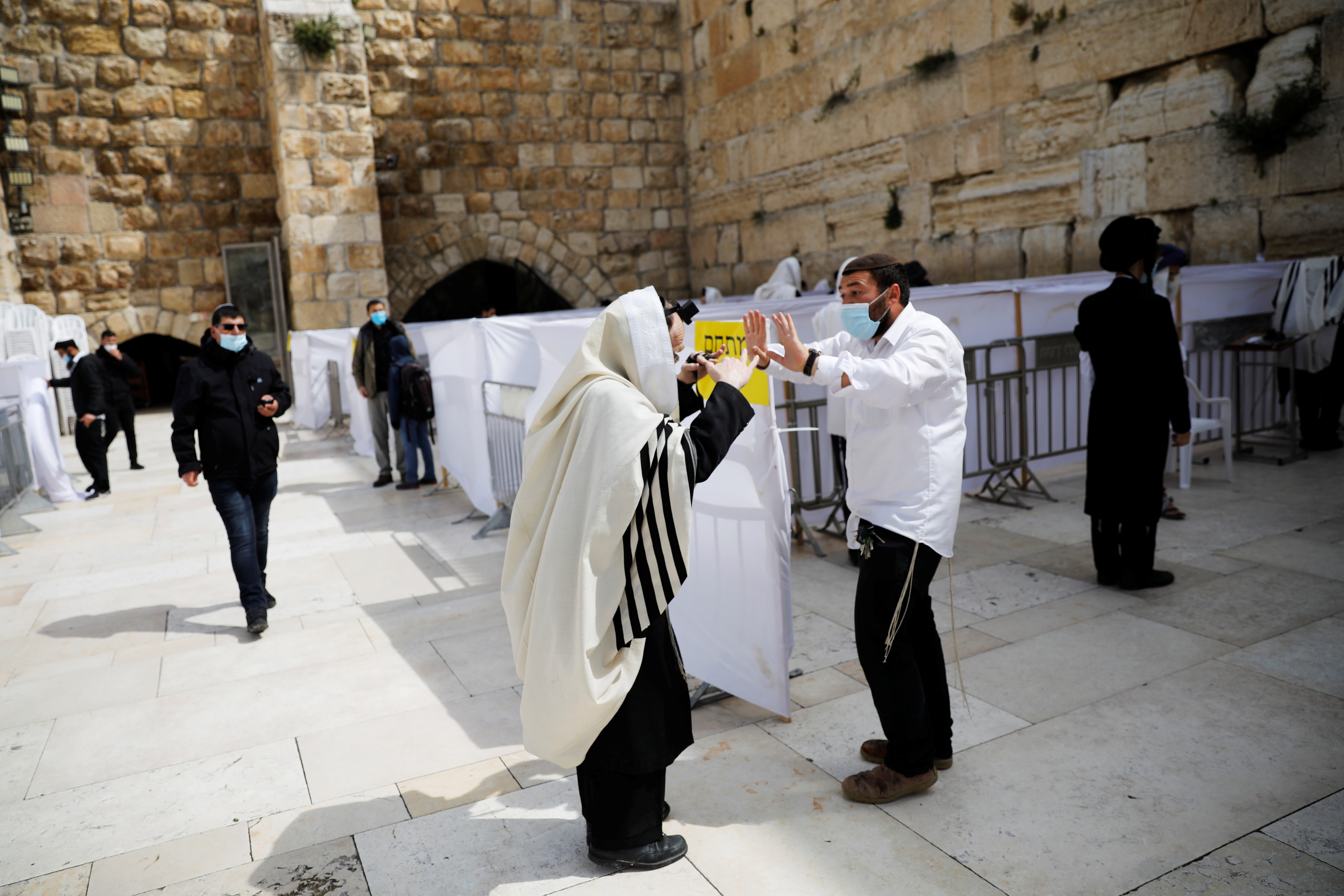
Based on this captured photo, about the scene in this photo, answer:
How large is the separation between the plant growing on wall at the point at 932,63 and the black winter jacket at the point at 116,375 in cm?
901

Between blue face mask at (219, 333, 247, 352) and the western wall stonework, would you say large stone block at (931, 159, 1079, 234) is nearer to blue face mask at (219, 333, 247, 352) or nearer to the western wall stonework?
the western wall stonework

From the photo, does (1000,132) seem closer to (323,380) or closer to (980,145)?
(980,145)

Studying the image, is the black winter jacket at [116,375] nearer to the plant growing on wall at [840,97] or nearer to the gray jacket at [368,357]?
the gray jacket at [368,357]

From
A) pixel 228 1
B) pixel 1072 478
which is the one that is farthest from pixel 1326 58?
pixel 228 1

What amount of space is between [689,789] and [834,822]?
49 cm

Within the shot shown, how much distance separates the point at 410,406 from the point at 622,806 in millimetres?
5902

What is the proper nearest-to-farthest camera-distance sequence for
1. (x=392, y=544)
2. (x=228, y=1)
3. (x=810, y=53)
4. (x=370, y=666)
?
(x=370, y=666)
(x=392, y=544)
(x=810, y=53)
(x=228, y=1)

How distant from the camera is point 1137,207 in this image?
8312 millimetres

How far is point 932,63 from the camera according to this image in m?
10.1

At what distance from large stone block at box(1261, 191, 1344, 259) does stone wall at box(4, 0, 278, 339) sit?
1278 centimetres

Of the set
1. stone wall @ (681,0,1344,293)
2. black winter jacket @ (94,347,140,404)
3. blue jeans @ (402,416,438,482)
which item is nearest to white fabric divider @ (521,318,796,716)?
blue jeans @ (402,416,438,482)

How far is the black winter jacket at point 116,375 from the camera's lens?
29.3 feet

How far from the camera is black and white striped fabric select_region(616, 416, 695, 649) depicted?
7.55ft

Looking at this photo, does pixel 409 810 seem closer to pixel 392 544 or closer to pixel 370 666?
pixel 370 666
